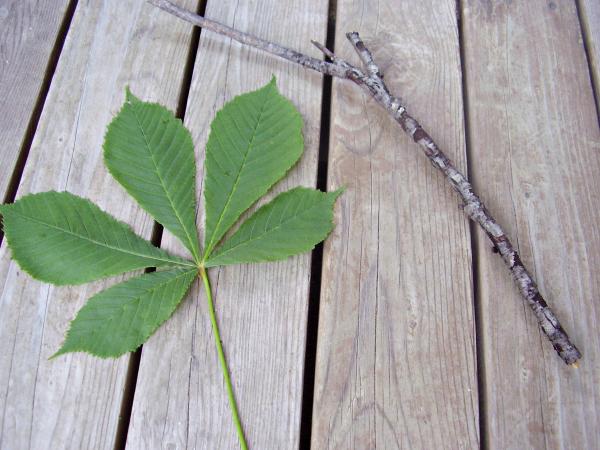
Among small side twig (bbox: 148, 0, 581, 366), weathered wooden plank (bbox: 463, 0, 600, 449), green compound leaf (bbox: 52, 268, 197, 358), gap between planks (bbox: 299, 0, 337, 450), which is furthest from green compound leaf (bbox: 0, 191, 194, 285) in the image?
weathered wooden plank (bbox: 463, 0, 600, 449)

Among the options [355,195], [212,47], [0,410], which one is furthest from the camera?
[212,47]

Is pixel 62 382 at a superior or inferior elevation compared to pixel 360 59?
inferior

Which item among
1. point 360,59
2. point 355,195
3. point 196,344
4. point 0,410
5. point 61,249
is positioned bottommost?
point 0,410

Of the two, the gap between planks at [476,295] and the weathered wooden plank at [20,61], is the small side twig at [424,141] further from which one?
the weathered wooden plank at [20,61]

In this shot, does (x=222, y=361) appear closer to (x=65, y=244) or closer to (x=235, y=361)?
(x=235, y=361)

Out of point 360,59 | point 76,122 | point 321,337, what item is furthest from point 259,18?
point 321,337

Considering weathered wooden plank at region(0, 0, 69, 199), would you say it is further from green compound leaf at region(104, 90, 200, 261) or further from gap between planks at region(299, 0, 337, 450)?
gap between planks at region(299, 0, 337, 450)

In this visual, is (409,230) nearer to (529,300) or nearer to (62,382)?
(529,300)

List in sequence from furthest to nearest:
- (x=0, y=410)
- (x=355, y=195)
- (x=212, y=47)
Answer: (x=212, y=47), (x=355, y=195), (x=0, y=410)
